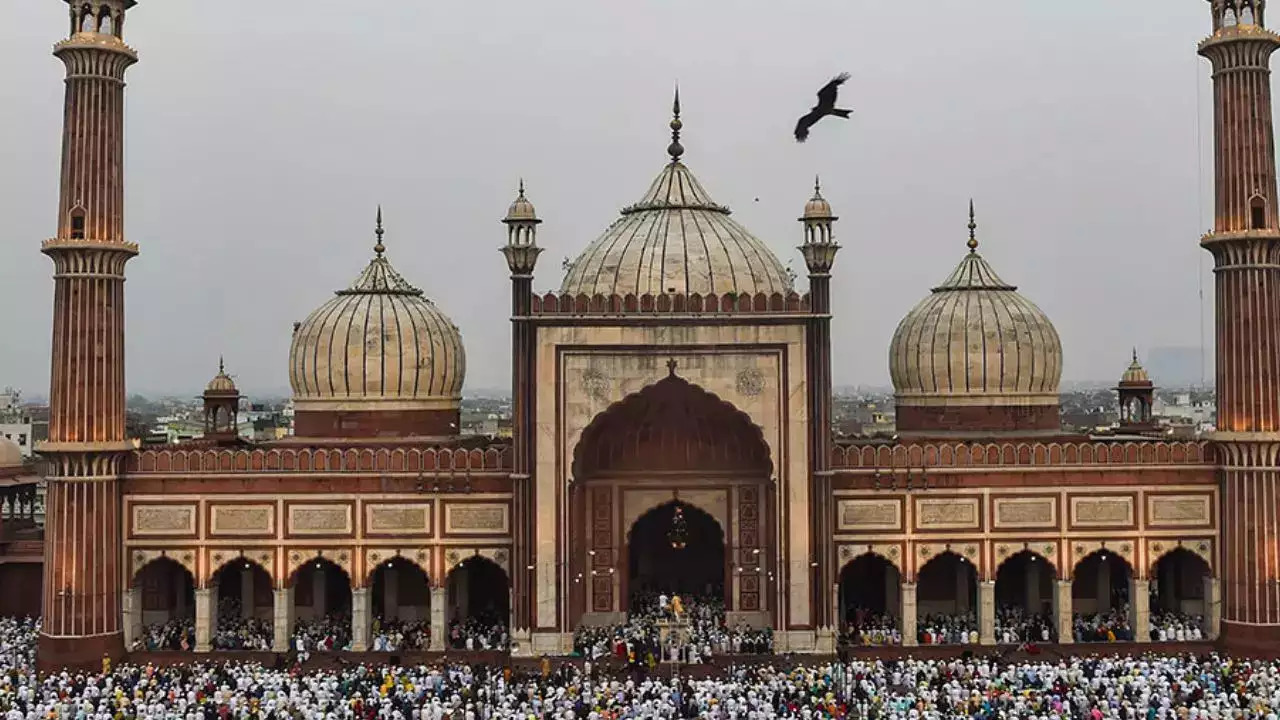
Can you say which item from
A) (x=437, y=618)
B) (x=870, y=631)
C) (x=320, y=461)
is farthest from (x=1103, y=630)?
(x=320, y=461)

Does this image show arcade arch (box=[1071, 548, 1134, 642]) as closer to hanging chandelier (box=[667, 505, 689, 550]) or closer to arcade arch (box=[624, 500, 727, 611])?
arcade arch (box=[624, 500, 727, 611])

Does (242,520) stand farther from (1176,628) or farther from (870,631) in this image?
(1176,628)

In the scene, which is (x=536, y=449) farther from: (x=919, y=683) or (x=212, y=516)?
(x=919, y=683)

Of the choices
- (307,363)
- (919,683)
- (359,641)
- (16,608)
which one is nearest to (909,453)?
(919,683)

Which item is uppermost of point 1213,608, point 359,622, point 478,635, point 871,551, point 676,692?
point 871,551

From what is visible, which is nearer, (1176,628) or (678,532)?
(1176,628)

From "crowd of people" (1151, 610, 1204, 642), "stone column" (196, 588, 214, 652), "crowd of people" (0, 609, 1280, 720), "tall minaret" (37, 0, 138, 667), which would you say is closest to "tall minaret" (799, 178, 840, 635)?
"crowd of people" (0, 609, 1280, 720)
